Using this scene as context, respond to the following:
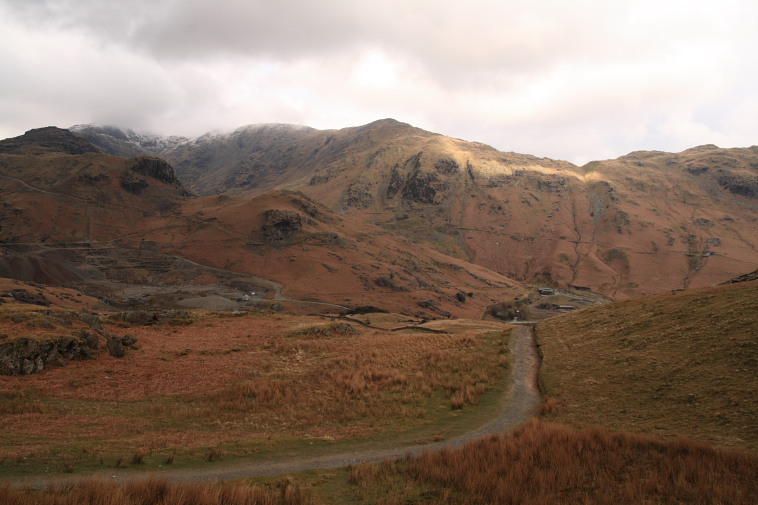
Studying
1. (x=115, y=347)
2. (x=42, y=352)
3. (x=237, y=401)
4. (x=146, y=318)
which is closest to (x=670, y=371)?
(x=237, y=401)

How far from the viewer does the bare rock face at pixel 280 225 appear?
132125mm

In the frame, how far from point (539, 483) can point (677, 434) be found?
7354 mm

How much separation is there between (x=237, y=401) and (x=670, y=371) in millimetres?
22608

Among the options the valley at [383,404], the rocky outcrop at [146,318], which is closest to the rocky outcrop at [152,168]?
the valley at [383,404]

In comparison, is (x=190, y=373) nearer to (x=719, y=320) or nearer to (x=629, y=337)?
(x=629, y=337)

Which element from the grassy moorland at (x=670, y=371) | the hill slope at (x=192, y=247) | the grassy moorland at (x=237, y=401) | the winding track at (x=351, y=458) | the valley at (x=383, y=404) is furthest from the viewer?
the hill slope at (x=192, y=247)

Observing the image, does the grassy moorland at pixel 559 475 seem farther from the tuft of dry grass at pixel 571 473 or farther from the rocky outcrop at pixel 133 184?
the rocky outcrop at pixel 133 184

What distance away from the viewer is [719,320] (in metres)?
24.9

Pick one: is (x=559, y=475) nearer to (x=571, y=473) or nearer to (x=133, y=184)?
(x=571, y=473)

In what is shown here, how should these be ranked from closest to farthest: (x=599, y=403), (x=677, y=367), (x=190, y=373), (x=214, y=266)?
(x=599, y=403), (x=677, y=367), (x=190, y=373), (x=214, y=266)

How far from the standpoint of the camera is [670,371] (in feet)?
68.6

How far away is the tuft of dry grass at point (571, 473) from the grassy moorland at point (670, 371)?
2.42 meters

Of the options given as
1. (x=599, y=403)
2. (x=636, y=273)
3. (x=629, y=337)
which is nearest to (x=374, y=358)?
(x=599, y=403)

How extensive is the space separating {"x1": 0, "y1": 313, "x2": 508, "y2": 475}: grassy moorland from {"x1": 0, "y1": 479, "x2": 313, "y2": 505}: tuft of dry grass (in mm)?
4067
